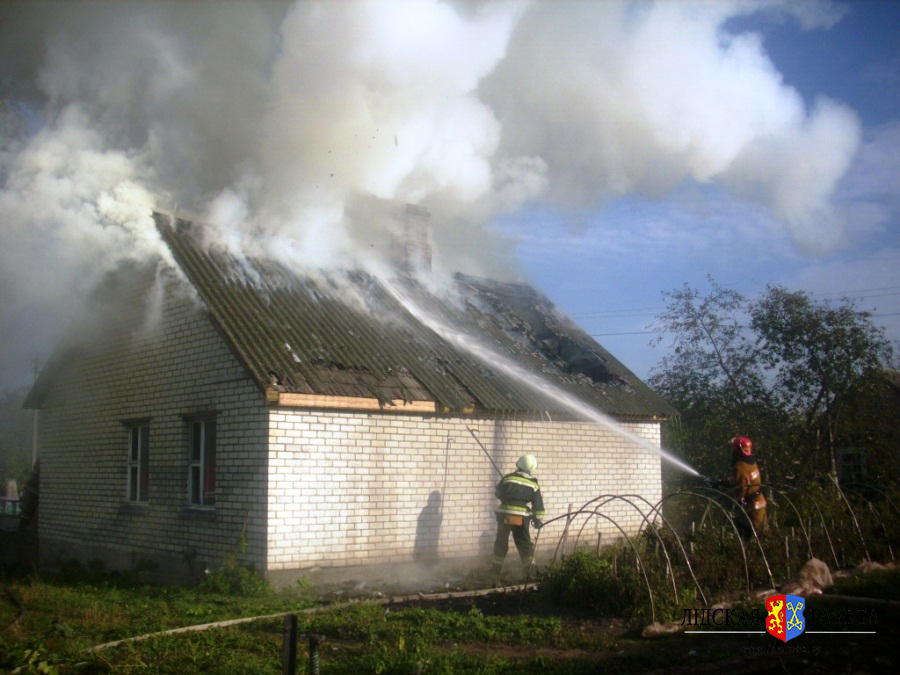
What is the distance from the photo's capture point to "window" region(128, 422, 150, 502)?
484 inches

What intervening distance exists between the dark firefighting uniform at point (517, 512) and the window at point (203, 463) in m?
3.98

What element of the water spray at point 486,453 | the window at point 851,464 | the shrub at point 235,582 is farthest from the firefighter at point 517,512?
the window at point 851,464

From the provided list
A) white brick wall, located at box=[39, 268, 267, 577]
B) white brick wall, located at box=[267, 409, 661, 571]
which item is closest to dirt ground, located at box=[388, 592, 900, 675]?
white brick wall, located at box=[267, 409, 661, 571]

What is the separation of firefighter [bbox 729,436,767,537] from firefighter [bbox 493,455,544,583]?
105 inches

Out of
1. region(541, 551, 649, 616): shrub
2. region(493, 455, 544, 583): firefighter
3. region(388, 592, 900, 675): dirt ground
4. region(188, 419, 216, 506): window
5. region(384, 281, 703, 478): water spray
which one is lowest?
region(388, 592, 900, 675): dirt ground

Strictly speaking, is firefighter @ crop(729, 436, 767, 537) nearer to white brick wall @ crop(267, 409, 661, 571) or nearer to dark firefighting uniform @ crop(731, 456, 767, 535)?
dark firefighting uniform @ crop(731, 456, 767, 535)

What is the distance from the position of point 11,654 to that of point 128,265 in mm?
7508

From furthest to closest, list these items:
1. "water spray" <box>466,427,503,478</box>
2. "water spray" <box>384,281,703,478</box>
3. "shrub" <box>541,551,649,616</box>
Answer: "water spray" <box>384,281,703,478</box>
"water spray" <box>466,427,503,478</box>
"shrub" <box>541,551,649,616</box>

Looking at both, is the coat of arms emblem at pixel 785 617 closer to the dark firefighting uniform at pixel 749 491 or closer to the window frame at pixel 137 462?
the dark firefighting uniform at pixel 749 491

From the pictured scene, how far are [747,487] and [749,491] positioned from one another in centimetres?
15

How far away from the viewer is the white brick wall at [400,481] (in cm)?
999

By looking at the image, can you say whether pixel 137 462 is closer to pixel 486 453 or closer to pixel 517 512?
pixel 486 453

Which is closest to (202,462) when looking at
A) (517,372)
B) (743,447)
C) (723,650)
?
(517,372)

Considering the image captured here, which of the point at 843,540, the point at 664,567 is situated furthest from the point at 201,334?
the point at 843,540
